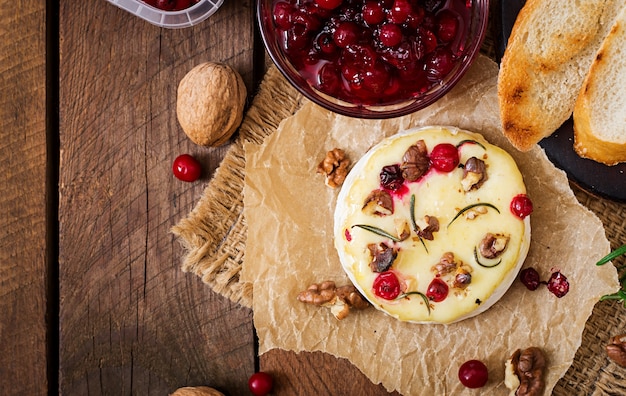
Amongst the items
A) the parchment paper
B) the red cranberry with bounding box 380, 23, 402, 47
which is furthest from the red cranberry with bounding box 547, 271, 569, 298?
the red cranberry with bounding box 380, 23, 402, 47

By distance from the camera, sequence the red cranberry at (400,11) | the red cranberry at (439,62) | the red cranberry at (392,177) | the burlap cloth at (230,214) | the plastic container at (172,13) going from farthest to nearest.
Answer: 1. the burlap cloth at (230,214)
2. the plastic container at (172,13)
3. the red cranberry at (392,177)
4. the red cranberry at (439,62)
5. the red cranberry at (400,11)

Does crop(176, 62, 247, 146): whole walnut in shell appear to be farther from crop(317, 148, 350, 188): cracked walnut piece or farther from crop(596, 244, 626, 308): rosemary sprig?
crop(596, 244, 626, 308): rosemary sprig

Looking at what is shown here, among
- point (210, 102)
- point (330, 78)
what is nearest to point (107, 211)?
point (210, 102)

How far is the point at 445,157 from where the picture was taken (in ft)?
6.95

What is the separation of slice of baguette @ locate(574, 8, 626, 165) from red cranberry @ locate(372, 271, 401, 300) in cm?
67

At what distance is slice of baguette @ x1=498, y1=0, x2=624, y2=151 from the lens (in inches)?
83.7

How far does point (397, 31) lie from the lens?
6.38 ft

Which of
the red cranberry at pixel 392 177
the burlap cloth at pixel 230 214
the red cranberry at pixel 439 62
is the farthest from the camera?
the burlap cloth at pixel 230 214

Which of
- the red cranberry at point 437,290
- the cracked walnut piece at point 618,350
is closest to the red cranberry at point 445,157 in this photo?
the red cranberry at point 437,290

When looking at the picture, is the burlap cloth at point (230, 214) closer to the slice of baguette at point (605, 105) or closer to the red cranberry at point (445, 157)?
the red cranberry at point (445, 157)

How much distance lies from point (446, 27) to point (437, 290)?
753 mm

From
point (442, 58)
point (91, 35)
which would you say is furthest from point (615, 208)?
point (91, 35)

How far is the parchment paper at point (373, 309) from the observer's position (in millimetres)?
2232

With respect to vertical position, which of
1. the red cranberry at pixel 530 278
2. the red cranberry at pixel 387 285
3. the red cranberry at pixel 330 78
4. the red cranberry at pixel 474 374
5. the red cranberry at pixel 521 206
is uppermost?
the red cranberry at pixel 330 78
